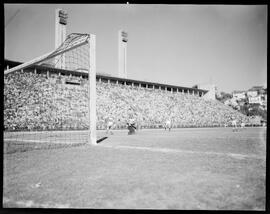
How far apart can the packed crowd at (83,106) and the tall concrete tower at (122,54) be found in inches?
→ 313

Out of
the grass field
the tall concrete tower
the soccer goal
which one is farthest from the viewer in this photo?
the tall concrete tower

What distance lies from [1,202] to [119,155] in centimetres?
392

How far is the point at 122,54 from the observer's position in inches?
2243

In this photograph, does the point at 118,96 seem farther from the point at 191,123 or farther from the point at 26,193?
the point at 26,193

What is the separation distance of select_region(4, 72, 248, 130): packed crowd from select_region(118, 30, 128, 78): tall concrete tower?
7945 mm

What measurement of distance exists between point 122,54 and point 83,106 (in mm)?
26743

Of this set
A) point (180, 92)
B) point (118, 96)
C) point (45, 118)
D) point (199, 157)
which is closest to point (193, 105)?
point (180, 92)

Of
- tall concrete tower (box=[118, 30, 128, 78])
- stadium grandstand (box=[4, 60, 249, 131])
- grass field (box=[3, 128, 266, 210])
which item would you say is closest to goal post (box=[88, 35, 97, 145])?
grass field (box=[3, 128, 266, 210])

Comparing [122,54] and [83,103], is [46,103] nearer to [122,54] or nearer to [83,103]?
[83,103]

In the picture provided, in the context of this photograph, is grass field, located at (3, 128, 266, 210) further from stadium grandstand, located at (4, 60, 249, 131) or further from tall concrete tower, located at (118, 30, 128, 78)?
tall concrete tower, located at (118, 30, 128, 78)

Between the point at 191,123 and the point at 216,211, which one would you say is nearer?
the point at 216,211

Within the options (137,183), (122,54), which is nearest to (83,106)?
(122,54)

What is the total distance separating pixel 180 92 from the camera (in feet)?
199

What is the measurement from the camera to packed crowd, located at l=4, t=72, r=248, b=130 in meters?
26.3
